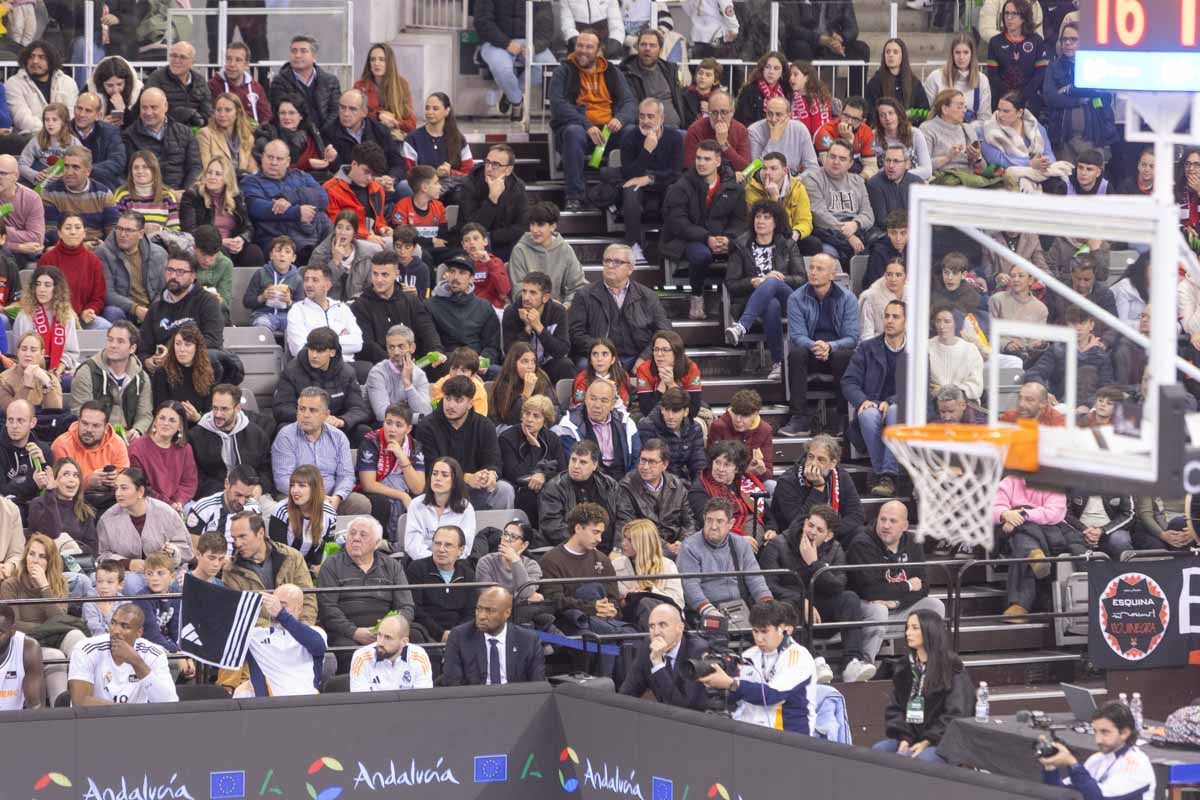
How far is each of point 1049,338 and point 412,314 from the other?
7.20 meters

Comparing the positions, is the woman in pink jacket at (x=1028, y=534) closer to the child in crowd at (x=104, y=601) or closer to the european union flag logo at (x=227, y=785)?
the european union flag logo at (x=227, y=785)

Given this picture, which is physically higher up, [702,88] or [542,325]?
[702,88]

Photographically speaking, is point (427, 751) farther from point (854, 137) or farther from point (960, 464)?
point (854, 137)

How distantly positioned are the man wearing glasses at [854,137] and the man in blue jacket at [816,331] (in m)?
2.45

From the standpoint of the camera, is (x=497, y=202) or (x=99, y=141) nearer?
(x=99, y=141)

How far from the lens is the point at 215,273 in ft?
51.6

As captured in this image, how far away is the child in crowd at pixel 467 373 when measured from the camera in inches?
587

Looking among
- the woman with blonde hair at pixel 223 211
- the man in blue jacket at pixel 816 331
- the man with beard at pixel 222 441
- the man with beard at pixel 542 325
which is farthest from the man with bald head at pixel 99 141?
the man in blue jacket at pixel 816 331

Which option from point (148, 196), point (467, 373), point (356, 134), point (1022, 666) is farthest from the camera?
point (356, 134)

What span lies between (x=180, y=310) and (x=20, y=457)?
1754 mm

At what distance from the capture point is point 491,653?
43.2ft

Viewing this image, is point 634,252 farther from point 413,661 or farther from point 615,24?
point 413,661

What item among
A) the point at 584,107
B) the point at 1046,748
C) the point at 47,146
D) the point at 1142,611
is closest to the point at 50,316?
the point at 47,146

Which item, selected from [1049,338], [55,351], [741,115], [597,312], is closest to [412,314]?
[597,312]
